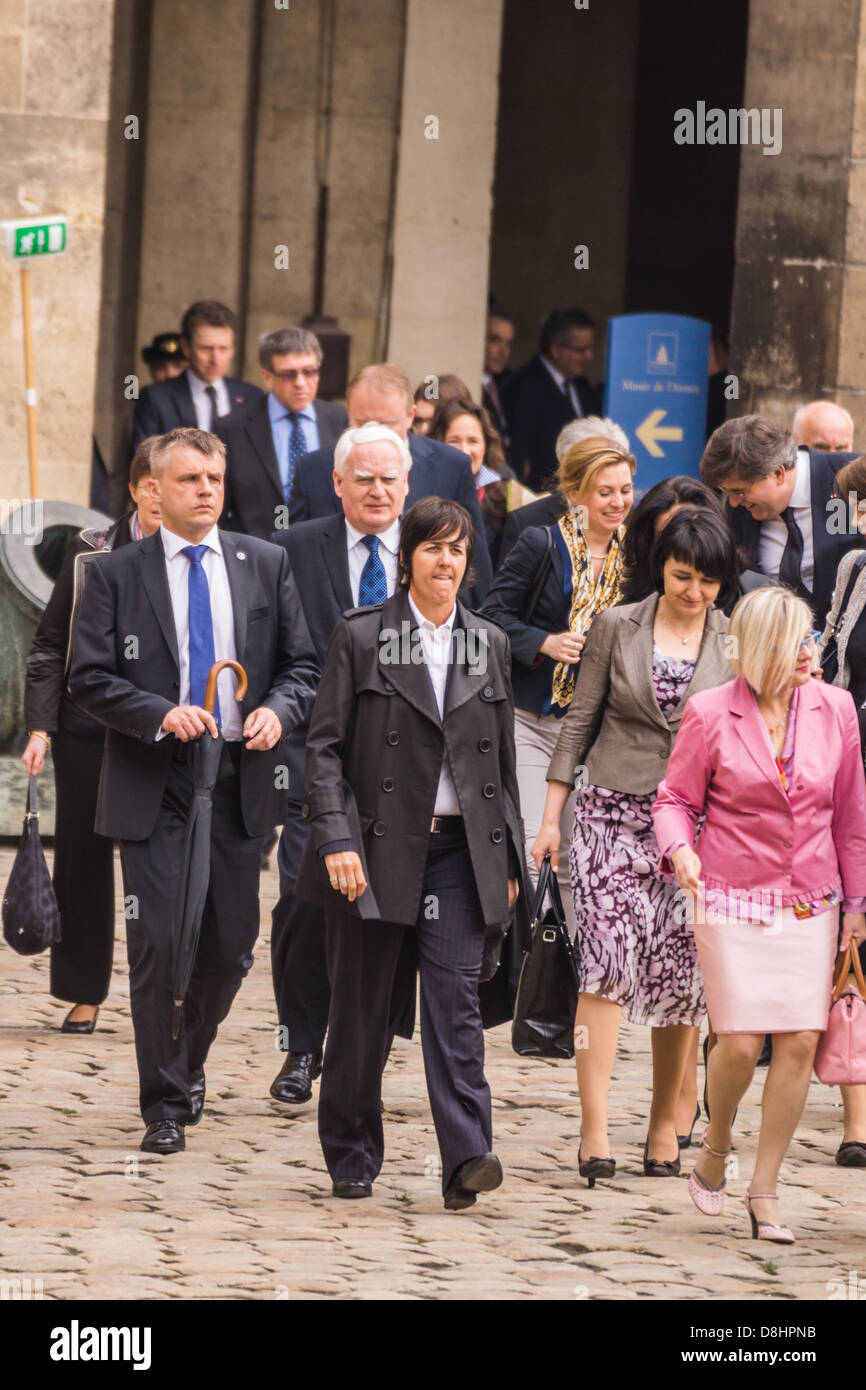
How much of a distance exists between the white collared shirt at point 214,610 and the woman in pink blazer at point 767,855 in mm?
1465

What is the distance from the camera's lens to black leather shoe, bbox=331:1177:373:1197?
665 cm

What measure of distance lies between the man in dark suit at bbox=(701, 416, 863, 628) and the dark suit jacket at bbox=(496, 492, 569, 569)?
520 millimetres

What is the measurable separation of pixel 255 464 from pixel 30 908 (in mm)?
3465

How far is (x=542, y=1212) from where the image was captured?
6.61 meters

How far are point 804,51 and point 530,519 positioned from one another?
6.55 meters

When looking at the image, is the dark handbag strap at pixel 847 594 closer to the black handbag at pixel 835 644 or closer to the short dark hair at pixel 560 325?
the black handbag at pixel 835 644

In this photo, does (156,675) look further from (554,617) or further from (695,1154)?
(695,1154)

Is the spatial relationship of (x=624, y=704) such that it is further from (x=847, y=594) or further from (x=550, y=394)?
(x=550, y=394)

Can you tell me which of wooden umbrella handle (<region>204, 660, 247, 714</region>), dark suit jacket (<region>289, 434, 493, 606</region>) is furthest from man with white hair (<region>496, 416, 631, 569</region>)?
wooden umbrella handle (<region>204, 660, 247, 714</region>)

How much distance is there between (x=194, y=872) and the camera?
702 centimetres

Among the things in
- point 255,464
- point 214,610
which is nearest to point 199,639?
point 214,610

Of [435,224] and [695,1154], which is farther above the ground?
[435,224]

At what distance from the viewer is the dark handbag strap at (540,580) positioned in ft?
26.5
